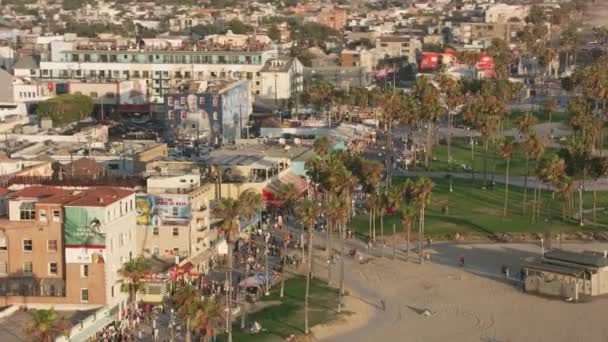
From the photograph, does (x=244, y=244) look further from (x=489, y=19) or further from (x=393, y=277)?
(x=489, y=19)

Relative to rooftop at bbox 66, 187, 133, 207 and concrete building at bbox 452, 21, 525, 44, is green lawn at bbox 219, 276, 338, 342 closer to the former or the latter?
rooftop at bbox 66, 187, 133, 207

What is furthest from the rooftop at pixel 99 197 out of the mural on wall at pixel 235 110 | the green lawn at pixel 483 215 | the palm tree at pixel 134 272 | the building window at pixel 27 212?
the mural on wall at pixel 235 110

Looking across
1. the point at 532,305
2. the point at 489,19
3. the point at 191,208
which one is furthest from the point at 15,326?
the point at 489,19

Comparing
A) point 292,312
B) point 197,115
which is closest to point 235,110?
point 197,115

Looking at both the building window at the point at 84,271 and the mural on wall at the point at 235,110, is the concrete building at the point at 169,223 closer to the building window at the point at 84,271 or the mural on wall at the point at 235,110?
the building window at the point at 84,271

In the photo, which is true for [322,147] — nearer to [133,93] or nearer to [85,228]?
[85,228]

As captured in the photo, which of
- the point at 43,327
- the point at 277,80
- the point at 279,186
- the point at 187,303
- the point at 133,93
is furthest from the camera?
the point at 277,80

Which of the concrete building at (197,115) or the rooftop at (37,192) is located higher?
the rooftop at (37,192)
